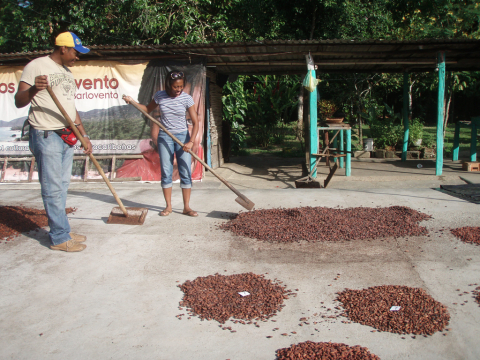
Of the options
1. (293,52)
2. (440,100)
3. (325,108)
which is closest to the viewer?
(293,52)

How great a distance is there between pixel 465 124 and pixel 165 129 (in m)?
8.62

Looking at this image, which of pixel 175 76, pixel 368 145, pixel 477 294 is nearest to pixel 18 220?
pixel 175 76

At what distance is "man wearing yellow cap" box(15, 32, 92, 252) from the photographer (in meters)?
4.09

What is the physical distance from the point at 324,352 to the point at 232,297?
955 millimetres

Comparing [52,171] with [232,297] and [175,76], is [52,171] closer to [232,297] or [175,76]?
[175,76]

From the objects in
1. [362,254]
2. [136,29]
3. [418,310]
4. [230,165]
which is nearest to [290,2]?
[136,29]

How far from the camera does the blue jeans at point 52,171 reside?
163 inches

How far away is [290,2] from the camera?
13.7 m

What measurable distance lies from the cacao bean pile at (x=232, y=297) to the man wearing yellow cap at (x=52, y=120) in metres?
1.70

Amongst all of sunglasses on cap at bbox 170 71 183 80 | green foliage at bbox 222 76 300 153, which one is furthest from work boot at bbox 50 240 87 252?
green foliage at bbox 222 76 300 153

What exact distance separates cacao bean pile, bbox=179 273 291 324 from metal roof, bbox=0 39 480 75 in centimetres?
505

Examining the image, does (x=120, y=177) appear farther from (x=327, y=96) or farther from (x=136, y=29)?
(x=327, y=96)

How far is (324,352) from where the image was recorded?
245 cm

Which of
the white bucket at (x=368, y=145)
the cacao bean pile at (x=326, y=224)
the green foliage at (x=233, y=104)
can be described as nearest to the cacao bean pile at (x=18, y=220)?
the cacao bean pile at (x=326, y=224)
